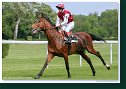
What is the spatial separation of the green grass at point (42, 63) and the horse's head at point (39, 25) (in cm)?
92

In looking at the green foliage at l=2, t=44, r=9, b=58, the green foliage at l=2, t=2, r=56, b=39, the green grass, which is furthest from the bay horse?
the green foliage at l=2, t=44, r=9, b=58

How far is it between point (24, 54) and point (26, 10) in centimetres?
106

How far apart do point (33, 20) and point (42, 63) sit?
3.27 ft

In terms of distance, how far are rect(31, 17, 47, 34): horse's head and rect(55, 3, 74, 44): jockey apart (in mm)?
337

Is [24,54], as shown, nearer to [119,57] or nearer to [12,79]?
[12,79]

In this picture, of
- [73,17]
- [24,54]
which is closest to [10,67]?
[24,54]

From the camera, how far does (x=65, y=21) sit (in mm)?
14305

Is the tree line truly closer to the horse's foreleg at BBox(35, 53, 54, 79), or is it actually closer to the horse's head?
the horse's head

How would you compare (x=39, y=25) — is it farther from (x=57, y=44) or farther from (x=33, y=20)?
(x=57, y=44)

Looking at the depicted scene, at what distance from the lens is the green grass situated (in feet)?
47.4

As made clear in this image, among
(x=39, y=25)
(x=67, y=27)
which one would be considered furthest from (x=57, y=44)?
(x=39, y=25)

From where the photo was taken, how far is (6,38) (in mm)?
14555

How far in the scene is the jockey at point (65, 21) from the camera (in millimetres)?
14328

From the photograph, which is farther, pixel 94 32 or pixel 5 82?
pixel 94 32
